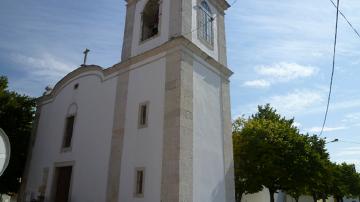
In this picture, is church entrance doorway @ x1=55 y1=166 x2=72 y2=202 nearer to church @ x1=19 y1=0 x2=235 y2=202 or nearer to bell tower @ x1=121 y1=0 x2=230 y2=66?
church @ x1=19 y1=0 x2=235 y2=202

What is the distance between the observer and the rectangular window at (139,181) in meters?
11.9

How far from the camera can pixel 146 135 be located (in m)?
12.6

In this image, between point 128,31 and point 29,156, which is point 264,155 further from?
point 29,156

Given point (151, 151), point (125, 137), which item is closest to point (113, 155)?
point (125, 137)

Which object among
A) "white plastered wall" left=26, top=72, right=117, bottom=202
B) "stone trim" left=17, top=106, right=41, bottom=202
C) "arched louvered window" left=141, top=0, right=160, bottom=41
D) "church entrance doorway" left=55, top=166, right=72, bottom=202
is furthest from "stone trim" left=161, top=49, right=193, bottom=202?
"stone trim" left=17, top=106, right=41, bottom=202

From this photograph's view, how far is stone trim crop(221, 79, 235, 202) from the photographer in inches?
535

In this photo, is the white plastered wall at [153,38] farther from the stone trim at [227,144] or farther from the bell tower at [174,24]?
the stone trim at [227,144]

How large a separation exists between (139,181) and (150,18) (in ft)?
28.3

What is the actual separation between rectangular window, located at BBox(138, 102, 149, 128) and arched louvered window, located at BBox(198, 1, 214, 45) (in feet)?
14.5

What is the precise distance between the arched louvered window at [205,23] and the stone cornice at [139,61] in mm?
1363

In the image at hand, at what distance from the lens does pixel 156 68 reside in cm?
1373

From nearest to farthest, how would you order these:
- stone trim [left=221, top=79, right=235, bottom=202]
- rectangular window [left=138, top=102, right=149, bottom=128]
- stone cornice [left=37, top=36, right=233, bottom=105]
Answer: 1. rectangular window [left=138, top=102, right=149, bottom=128]
2. stone cornice [left=37, top=36, right=233, bottom=105]
3. stone trim [left=221, top=79, right=235, bottom=202]

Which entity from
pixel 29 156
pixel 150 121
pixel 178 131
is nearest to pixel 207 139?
pixel 178 131

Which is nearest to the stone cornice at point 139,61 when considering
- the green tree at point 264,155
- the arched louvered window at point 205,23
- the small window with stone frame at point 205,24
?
the small window with stone frame at point 205,24
